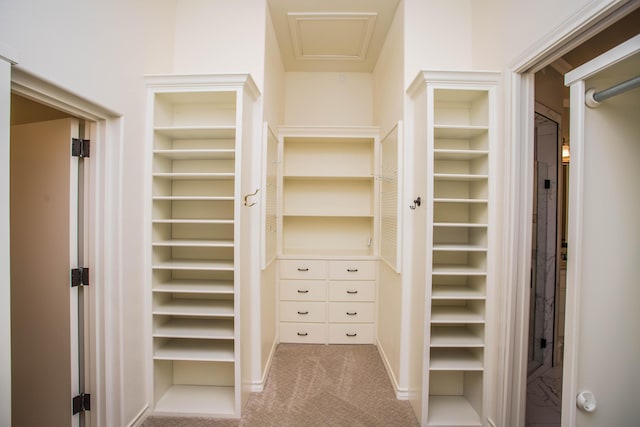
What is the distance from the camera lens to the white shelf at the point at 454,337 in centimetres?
189

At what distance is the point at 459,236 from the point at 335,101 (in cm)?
226

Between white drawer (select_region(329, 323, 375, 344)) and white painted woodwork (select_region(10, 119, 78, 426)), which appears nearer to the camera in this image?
white painted woodwork (select_region(10, 119, 78, 426))

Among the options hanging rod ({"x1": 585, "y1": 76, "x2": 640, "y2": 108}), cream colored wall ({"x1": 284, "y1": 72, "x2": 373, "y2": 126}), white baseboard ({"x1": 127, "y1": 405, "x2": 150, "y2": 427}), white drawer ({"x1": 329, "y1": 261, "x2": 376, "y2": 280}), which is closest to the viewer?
hanging rod ({"x1": 585, "y1": 76, "x2": 640, "y2": 108})

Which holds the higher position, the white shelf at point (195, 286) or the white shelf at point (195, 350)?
the white shelf at point (195, 286)

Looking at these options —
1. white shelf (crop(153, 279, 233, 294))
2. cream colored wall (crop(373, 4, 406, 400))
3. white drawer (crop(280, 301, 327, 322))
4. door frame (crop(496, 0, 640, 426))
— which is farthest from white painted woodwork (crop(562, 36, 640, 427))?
white drawer (crop(280, 301, 327, 322))

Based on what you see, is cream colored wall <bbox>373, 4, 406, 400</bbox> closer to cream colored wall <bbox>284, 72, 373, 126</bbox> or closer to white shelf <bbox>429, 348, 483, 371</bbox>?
white shelf <bbox>429, 348, 483, 371</bbox>

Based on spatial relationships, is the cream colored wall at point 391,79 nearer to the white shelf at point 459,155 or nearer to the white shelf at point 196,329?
the white shelf at point 459,155

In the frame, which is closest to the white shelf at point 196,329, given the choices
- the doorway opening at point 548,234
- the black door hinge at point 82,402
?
the black door hinge at point 82,402

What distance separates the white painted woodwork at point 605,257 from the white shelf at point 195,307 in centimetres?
193

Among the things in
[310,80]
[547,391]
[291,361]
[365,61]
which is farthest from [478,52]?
[291,361]

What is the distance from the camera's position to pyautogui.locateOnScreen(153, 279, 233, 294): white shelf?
1.95m

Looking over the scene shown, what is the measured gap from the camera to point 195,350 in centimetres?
208

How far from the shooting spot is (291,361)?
8.76ft

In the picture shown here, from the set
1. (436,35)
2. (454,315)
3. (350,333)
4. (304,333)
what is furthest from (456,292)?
(436,35)
